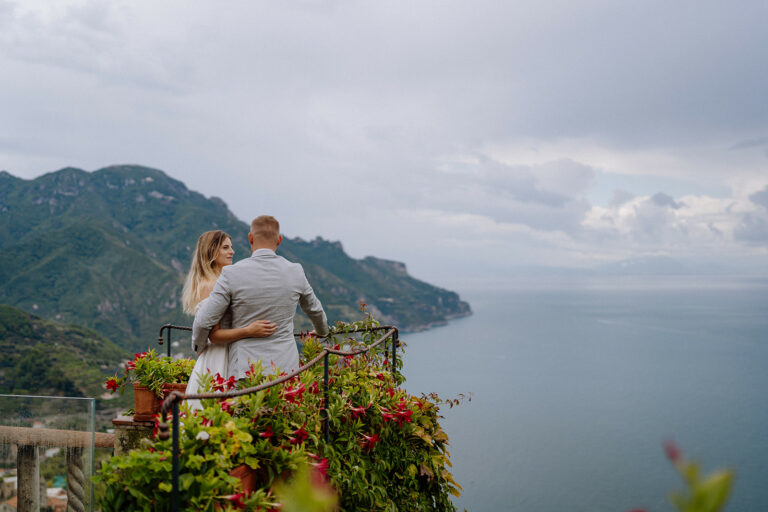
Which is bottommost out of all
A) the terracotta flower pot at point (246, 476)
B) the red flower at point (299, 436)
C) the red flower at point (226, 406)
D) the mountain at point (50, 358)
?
the mountain at point (50, 358)

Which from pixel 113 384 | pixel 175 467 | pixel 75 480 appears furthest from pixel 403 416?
pixel 113 384

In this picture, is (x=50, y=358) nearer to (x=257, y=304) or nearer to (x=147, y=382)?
(x=147, y=382)

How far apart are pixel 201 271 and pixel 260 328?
0.98 meters

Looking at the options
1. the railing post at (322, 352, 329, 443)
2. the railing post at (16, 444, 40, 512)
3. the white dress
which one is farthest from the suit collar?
the railing post at (16, 444, 40, 512)

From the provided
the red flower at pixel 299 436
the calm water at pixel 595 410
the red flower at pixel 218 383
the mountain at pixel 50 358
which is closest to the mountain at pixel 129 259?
the calm water at pixel 595 410

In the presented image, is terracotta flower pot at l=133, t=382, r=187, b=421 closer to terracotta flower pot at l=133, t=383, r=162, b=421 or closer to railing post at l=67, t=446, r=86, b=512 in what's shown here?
terracotta flower pot at l=133, t=383, r=162, b=421

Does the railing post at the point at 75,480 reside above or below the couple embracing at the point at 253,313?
below

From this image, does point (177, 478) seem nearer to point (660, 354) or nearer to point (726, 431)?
point (726, 431)

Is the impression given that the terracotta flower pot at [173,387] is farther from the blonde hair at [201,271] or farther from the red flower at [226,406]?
the red flower at [226,406]

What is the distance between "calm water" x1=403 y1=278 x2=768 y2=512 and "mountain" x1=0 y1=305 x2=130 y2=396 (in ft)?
134

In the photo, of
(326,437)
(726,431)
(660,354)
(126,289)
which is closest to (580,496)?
(726,431)

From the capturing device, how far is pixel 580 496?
179ft

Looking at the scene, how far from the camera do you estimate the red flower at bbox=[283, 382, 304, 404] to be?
327cm

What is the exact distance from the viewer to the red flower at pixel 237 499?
2.54 meters
